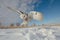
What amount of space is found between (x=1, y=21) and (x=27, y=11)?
1.06ft

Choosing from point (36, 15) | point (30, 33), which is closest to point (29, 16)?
point (36, 15)

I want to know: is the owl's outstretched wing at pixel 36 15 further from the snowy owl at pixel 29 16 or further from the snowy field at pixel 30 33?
the snowy field at pixel 30 33

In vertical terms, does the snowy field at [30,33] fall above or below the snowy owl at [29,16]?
below

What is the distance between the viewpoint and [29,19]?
1.55 metres

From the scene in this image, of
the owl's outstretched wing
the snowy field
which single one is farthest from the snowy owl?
the snowy field

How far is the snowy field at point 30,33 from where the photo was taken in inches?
58.7

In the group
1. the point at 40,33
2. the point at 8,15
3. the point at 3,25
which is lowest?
the point at 40,33

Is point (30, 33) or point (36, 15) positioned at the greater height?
point (36, 15)

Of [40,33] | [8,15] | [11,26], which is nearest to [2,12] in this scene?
[8,15]

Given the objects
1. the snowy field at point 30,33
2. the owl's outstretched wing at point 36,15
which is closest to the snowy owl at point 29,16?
the owl's outstretched wing at point 36,15

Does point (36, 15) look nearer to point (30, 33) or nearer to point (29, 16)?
point (29, 16)

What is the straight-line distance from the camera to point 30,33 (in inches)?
59.7

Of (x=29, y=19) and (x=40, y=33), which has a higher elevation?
(x=29, y=19)

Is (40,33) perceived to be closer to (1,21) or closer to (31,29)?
(31,29)
